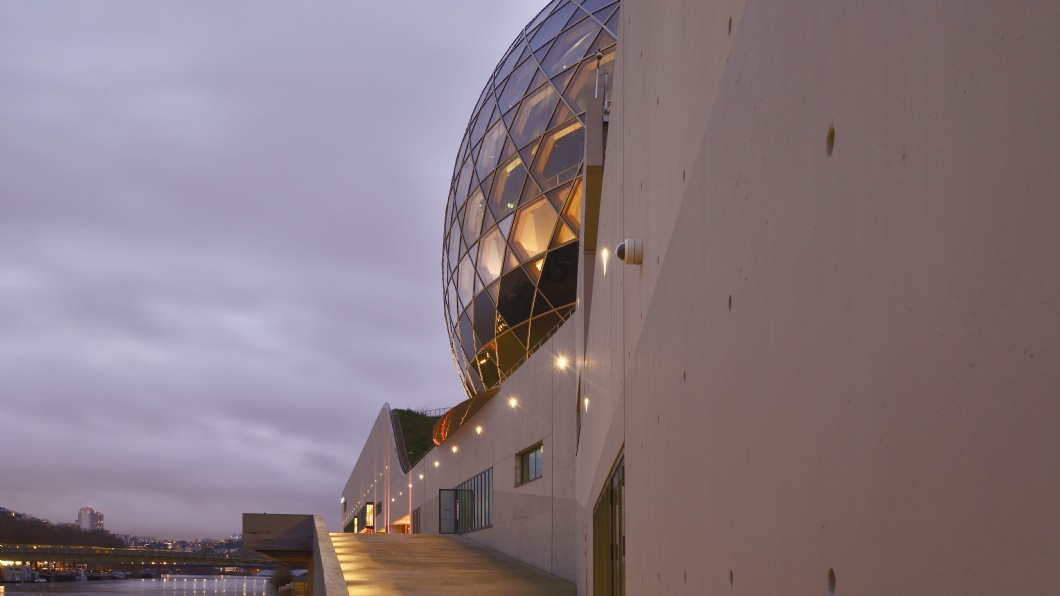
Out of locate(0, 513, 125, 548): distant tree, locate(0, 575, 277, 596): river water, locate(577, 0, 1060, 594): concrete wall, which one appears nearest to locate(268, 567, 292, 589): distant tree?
locate(0, 575, 277, 596): river water

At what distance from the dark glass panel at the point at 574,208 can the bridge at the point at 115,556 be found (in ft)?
210

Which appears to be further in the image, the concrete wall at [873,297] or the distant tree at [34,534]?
the distant tree at [34,534]

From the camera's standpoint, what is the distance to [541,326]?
91.6ft

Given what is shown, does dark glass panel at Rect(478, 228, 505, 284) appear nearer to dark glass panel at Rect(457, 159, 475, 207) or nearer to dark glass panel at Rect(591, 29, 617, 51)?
dark glass panel at Rect(457, 159, 475, 207)

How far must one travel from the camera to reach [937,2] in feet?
6.65

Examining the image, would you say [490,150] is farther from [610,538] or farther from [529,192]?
[610,538]

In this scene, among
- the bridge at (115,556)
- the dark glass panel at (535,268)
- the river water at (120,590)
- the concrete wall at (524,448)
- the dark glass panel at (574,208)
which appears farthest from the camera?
the bridge at (115,556)

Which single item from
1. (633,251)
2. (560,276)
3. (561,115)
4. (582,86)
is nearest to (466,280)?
(560,276)

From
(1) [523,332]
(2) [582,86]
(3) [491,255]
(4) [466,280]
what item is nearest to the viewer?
(2) [582,86]

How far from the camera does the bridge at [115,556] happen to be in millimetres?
88125

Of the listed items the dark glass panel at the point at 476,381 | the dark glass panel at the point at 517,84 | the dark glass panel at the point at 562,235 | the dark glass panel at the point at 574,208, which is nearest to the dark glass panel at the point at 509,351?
the dark glass panel at the point at 476,381

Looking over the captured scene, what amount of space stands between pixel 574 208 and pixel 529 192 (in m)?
2.55

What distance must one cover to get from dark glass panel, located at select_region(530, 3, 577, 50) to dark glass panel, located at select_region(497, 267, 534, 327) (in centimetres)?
814

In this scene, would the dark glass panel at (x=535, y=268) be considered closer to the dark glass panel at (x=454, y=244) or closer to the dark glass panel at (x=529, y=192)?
the dark glass panel at (x=529, y=192)
